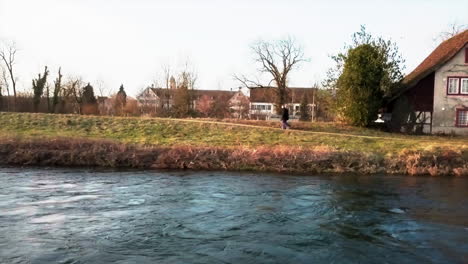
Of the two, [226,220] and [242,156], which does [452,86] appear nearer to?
[242,156]

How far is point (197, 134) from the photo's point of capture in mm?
28828

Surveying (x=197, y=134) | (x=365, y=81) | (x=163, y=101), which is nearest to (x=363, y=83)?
(x=365, y=81)

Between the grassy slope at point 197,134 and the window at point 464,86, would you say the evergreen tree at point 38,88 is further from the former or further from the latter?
the window at point 464,86

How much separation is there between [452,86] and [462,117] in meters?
2.49

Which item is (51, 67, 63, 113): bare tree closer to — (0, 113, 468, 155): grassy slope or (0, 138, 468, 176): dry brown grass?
(0, 113, 468, 155): grassy slope

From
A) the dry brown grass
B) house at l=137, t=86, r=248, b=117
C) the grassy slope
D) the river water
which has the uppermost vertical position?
house at l=137, t=86, r=248, b=117

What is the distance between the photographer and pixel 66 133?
93.4 ft

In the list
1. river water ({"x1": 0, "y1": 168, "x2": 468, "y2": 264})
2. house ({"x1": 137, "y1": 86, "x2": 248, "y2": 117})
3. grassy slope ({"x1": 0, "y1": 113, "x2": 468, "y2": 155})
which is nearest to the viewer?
river water ({"x1": 0, "y1": 168, "x2": 468, "y2": 264})

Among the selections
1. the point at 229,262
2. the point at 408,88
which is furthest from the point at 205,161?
the point at 408,88

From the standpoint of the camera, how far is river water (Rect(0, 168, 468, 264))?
9.05m

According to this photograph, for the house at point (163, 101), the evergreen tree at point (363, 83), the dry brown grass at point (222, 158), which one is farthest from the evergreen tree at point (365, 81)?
the house at point (163, 101)

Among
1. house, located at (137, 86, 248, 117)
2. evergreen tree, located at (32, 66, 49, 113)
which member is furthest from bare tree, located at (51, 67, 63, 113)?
house, located at (137, 86, 248, 117)

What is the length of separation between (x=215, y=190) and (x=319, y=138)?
12.7 m

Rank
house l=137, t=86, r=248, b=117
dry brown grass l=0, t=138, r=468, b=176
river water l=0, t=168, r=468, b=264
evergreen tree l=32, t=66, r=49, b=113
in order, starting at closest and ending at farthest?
1. river water l=0, t=168, r=468, b=264
2. dry brown grass l=0, t=138, r=468, b=176
3. evergreen tree l=32, t=66, r=49, b=113
4. house l=137, t=86, r=248, b=117
